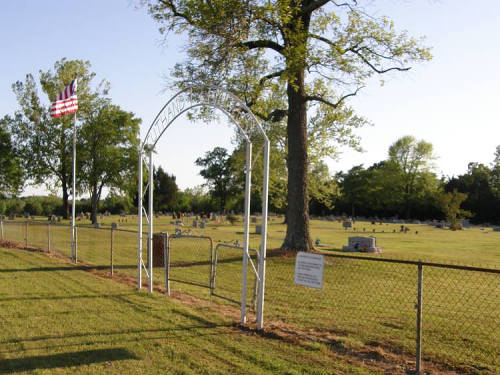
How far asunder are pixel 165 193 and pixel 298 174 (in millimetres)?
76934

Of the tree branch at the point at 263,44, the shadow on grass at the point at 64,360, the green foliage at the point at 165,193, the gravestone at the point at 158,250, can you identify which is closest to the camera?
the shadow on grass at the point at 64,360

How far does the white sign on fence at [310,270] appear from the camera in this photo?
6554 mm

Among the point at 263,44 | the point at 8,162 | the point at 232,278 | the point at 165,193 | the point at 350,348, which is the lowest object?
the point at 232,278

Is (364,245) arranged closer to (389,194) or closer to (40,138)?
(40,138)

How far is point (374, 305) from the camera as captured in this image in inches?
381

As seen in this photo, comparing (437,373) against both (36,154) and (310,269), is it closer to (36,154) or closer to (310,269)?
(310,269)

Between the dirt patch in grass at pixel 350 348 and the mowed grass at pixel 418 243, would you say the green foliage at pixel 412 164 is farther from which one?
the dirt patch in grass at pixel 350 348

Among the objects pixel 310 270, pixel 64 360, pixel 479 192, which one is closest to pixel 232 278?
pixel 310 270

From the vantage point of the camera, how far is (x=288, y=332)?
7039 millimetres

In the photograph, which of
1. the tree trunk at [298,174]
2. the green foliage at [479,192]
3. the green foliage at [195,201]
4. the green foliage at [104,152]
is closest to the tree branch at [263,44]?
the tree trunk at [298,174]

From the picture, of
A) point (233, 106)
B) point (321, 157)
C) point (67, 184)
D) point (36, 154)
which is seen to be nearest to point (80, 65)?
point (36, 154)

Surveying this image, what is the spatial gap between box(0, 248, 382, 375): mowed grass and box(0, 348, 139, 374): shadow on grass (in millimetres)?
11

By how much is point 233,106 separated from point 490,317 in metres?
6.57

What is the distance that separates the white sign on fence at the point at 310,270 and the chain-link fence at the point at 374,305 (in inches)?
12.5
